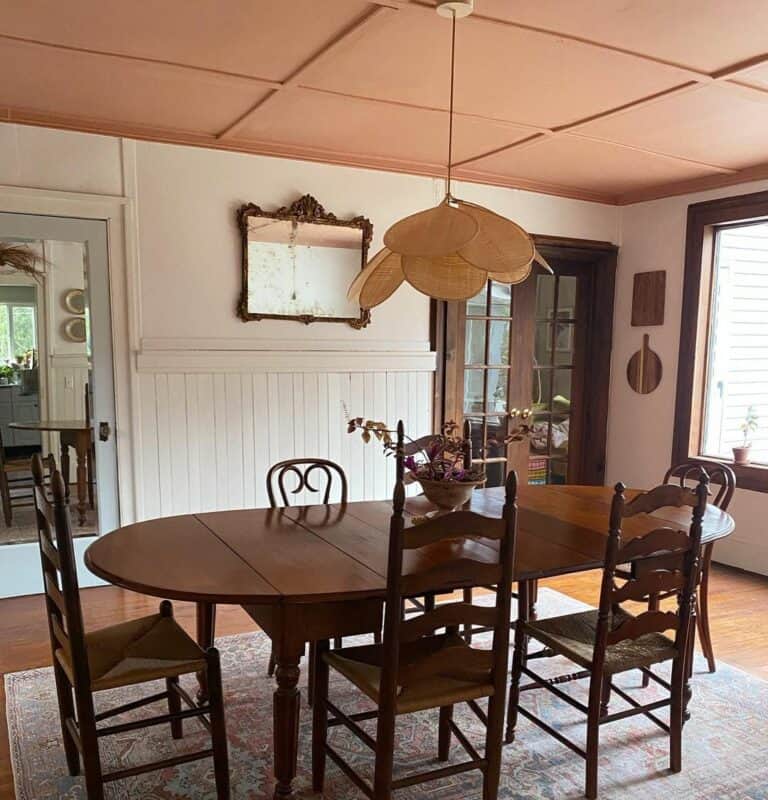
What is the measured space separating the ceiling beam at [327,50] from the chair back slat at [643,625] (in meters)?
2.05

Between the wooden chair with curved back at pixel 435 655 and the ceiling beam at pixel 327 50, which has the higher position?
the ceiling beam at pixel 327 50

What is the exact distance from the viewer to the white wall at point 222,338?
384 centimetres

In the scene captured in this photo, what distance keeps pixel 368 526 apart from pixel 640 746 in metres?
1.20

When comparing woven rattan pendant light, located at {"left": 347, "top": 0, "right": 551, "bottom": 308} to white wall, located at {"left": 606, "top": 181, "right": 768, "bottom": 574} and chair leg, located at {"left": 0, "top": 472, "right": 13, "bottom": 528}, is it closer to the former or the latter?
chair leg, located at {"left": 0, "top": 472, "right": 13, "bottom": 528}

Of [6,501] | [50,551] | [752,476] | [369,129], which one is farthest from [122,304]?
[752,476]

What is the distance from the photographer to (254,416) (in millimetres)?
4223

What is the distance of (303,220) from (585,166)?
1723 millimetres

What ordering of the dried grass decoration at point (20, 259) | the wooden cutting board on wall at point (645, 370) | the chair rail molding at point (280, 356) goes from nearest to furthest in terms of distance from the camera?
the dried grass decoration at point (20, 259) → the chair rail molding at point (280, 356) → the wooden cutting board on wall at point (645, 370)

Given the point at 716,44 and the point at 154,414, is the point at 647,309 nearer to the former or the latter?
the point at 716,44

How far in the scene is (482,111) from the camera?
11.0 feet

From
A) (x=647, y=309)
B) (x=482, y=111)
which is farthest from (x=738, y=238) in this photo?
(x=482, y=111)

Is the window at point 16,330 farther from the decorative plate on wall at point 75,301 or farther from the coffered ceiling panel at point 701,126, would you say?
the coffered ceiling panel at point 701,126

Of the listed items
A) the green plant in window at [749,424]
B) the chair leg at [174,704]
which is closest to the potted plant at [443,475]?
the chair leg at [174,704]

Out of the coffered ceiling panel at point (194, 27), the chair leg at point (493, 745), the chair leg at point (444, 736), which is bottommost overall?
the chair leg at point (444, 736)
